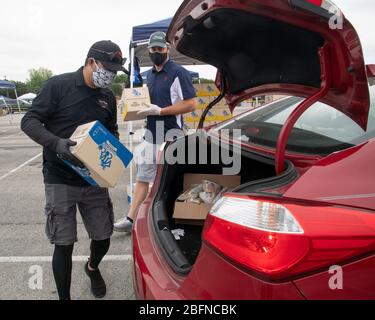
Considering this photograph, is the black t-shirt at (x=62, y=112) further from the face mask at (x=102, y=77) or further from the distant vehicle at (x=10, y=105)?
the distant vehicle at (x=10, y=105)

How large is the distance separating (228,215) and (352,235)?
0.38 metres

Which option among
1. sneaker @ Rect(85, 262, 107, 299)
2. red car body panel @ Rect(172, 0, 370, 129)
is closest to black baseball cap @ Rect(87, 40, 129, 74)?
red car body panel @ Rect(172, 0, 370, 129)

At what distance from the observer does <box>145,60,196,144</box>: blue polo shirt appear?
355 centimetres

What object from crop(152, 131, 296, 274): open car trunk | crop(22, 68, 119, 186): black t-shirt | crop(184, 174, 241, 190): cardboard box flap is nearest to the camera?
crop(152, 131, 296, 274): open car trunk

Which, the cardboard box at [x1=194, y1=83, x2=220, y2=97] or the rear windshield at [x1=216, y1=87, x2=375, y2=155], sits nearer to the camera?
the rear windshield at [x1=216, y1=87, x2=375, y2=155]

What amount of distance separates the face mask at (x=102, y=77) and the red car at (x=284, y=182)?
59 centimetres

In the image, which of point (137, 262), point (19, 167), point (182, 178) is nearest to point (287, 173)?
point (137, 262)

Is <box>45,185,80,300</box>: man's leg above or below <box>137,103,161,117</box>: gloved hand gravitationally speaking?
below

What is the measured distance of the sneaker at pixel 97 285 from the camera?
8.43ft

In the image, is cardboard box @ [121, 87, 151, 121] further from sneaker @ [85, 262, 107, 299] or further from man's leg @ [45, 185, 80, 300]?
sneaker @ [85, 262, 107, 299]

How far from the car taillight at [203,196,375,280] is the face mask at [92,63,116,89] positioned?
1567 millimetres

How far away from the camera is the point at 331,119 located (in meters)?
1.85

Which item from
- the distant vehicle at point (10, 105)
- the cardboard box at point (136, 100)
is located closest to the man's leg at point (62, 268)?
the cardboard box at point (136, 100)

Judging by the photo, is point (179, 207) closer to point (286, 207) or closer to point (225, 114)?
point (286, 207)
